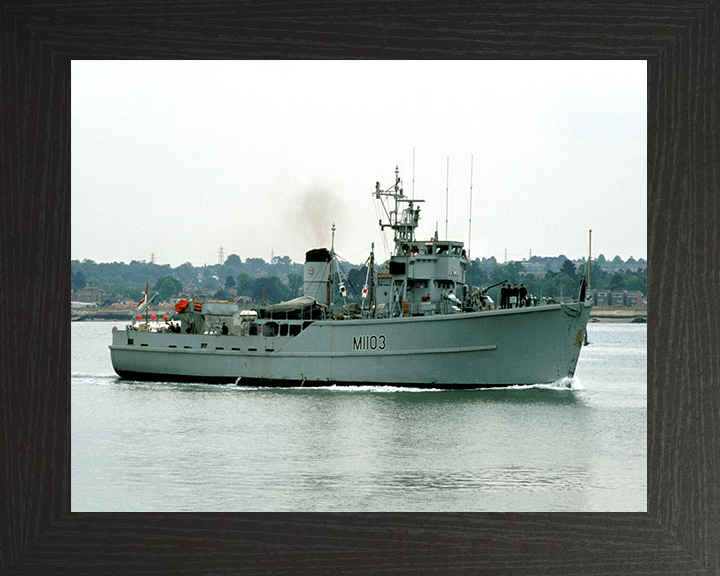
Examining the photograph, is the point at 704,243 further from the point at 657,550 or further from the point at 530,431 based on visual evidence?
the point at 530,431

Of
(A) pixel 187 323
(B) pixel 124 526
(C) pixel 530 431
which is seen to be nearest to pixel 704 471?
(B) pixel 124 526

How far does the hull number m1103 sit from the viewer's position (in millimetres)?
15367

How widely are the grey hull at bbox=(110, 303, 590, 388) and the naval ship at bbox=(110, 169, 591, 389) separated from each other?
2 centimetres

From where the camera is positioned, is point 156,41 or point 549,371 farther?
point 549,371

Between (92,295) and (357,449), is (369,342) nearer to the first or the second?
(357,449)

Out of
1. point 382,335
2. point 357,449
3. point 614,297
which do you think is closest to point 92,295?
point 357,449

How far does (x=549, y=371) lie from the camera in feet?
51.2

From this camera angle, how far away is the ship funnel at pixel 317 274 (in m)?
18.3

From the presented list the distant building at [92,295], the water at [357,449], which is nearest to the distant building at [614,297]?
the water at [357,449]

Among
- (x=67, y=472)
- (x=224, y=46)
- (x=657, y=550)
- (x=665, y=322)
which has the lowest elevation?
(x=657, y=550)

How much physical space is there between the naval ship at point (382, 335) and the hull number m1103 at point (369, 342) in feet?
0.06

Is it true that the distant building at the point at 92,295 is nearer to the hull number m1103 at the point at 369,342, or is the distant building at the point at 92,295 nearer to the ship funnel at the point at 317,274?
the hull number m1103 at the point at 369,342

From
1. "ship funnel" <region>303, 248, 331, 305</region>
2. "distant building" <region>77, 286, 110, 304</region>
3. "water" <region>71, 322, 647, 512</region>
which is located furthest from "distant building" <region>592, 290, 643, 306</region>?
"distant building" <region>77, 286, 110, 304</region>

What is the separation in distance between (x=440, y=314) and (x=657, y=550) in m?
11.6
